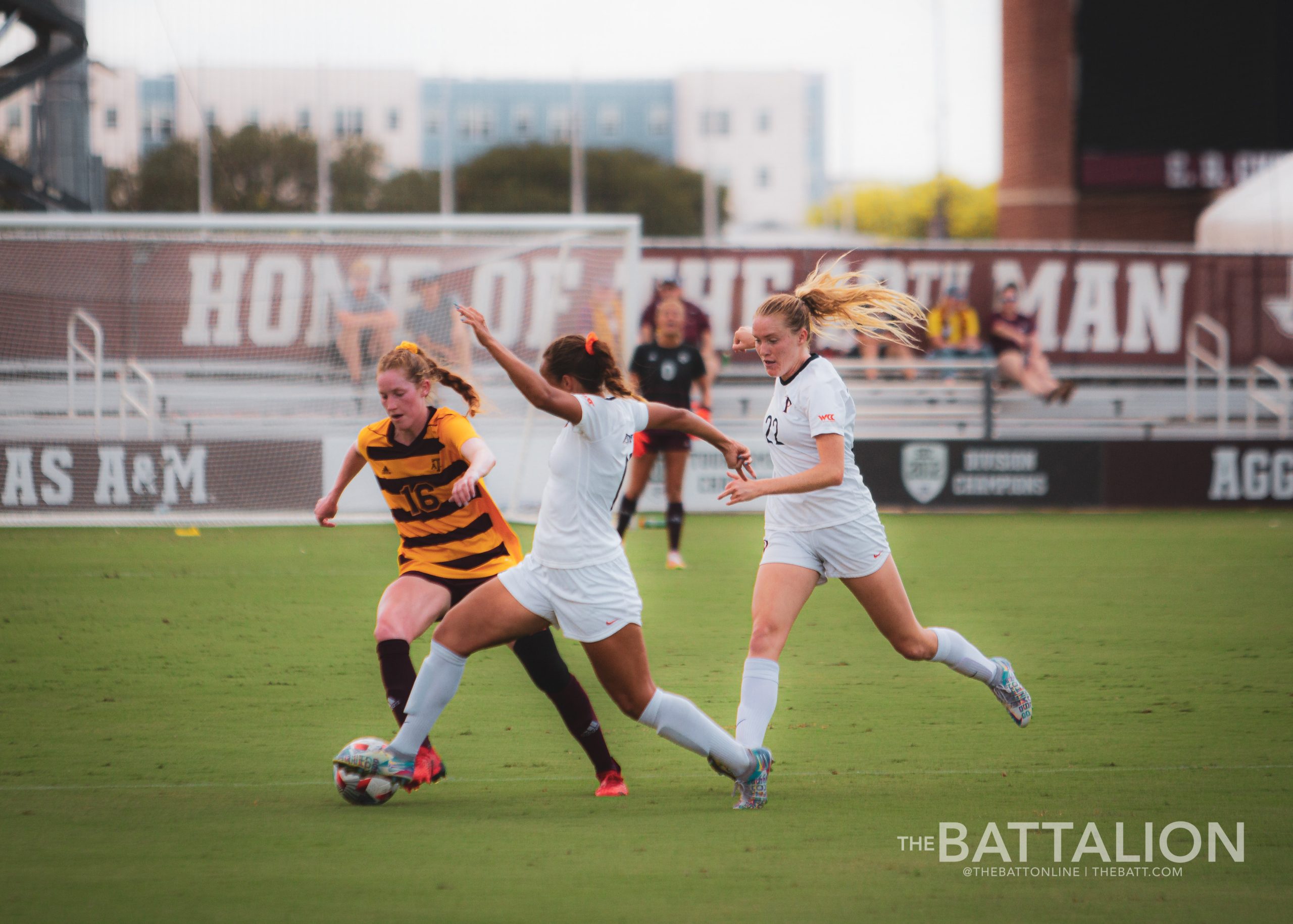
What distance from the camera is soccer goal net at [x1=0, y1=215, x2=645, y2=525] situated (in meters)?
14.8

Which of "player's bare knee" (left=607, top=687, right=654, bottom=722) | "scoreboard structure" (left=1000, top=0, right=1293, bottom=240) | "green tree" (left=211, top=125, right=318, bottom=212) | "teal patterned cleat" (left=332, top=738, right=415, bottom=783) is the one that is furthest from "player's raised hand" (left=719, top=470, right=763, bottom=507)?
"green tree" (left=211, top=125, right=318, bottom=212)

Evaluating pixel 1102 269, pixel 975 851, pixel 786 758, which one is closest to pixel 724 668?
pixel 786 758

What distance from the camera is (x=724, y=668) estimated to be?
7195mm

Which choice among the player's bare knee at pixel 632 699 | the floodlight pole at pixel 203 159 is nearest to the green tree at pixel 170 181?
the floodlight pole at pixel 203 159

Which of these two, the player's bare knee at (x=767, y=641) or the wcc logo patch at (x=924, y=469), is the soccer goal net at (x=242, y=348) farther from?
the player's bare knee at (x=767, y=641)

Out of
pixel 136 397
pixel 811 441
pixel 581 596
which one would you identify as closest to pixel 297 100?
pixel 136 397

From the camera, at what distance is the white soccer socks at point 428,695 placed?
15.0 feet

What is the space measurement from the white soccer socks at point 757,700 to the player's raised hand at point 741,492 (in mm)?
649

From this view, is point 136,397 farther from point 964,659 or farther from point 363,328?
point 964,659

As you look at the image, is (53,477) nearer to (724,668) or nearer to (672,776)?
(724,668)

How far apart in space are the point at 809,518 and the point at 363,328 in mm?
11421

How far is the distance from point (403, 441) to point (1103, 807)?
9.58 ft

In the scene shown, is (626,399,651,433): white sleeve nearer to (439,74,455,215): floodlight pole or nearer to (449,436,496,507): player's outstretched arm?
(449,436,496,507): player's outstretched arm

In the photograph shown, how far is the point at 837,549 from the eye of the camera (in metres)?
5.09
